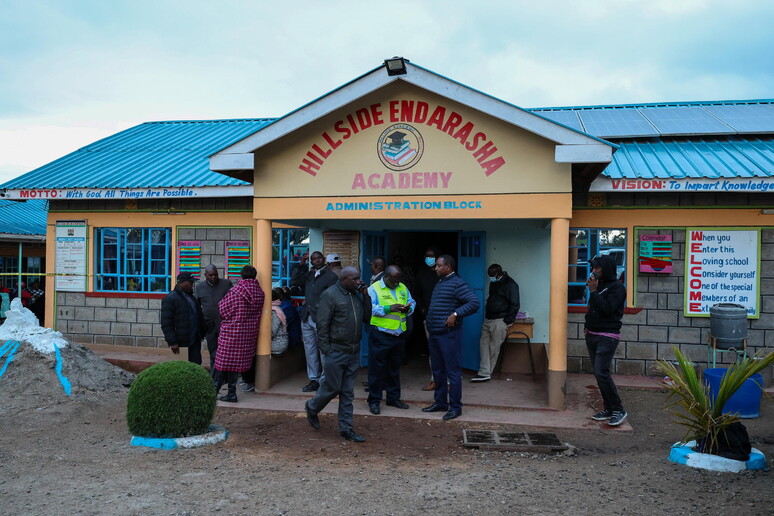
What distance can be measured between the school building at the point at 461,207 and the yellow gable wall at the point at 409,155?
17 mm

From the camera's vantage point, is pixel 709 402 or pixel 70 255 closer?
pixel 709 402

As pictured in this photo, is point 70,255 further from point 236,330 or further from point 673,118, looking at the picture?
point 673,118

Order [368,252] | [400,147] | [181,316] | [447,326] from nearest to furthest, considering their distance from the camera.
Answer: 1. [447,326]
2. [400,147]
3. [181,316]
4. [368,252]

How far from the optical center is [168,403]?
19.5 feet

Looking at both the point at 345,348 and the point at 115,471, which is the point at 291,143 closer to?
the point at 345,348

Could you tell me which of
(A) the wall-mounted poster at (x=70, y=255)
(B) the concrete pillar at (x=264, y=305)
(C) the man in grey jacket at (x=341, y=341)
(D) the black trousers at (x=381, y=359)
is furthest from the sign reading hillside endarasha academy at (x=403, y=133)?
(A) the wall-mounted poster at (x=70, y=255)

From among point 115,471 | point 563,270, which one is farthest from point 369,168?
point 115,471

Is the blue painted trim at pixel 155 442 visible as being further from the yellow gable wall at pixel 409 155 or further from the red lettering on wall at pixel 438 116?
the red lettering on wall at pixel 438 116

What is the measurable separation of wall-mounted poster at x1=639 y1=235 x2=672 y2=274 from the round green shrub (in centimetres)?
619

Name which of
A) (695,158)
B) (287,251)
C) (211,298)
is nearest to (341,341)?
(211,298)

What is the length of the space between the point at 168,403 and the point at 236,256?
178 inches

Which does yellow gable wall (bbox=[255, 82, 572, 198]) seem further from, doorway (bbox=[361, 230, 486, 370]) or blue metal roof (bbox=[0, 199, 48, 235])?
blue metal roof (bbox=[0, 199, 48, 235])

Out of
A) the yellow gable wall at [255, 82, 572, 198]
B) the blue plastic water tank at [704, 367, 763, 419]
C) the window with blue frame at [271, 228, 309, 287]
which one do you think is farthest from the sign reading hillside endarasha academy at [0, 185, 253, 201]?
the blue plastic water tank at [704, 367, 763, 419]

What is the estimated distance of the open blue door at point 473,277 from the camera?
931cm
